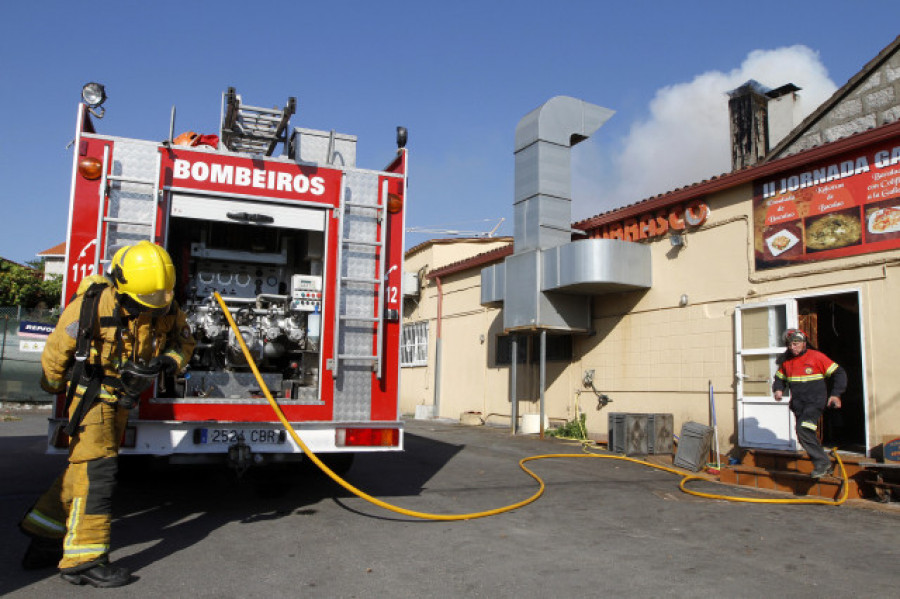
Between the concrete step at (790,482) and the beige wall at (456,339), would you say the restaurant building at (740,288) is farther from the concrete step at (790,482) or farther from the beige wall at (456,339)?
the concrete step at (790,482)

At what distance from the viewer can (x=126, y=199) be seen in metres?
5.31

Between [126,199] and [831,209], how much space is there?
27.8ft

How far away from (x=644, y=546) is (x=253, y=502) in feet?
11.4

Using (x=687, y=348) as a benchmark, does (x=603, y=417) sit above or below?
below

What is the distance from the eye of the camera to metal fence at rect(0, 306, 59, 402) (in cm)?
1751

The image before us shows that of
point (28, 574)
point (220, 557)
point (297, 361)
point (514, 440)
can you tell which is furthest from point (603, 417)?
point (28, 574)

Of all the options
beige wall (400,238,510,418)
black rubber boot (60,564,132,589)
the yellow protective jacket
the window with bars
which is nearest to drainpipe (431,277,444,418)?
beige wall (400,238,510,418)

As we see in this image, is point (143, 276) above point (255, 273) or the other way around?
the other way around

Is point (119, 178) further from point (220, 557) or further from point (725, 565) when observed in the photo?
point (725, 565)

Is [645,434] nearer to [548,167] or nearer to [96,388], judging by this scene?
[548,167]

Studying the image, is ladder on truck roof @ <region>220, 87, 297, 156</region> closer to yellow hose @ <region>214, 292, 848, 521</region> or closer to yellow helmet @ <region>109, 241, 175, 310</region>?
yellow hose @ <region>214, 292, 848, 521</region>

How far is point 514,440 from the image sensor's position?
12383 millimetres

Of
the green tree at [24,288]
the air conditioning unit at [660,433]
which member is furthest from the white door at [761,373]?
the green tree at [24,288]

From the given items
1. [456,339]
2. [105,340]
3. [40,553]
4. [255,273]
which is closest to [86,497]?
[40,553]
